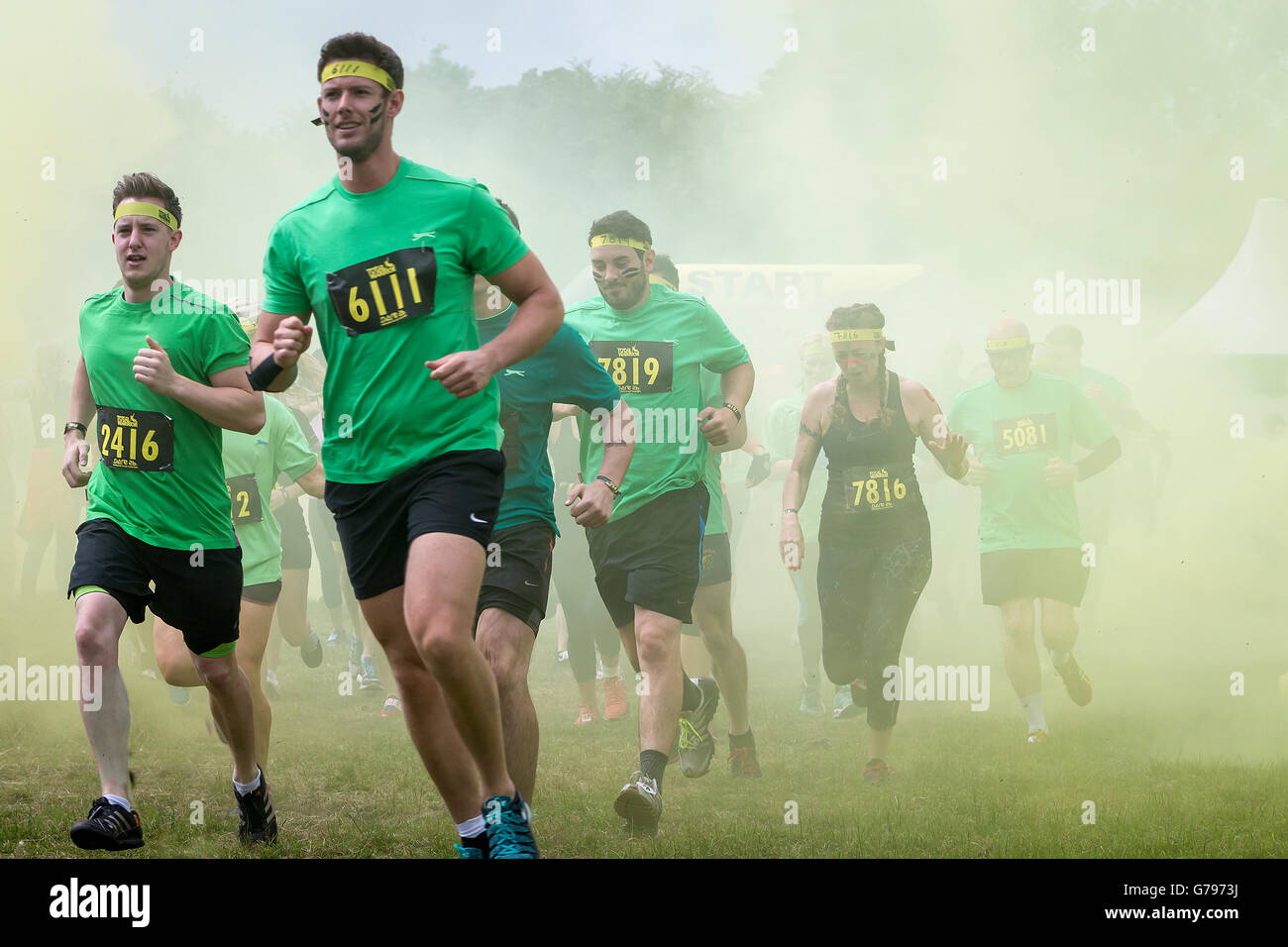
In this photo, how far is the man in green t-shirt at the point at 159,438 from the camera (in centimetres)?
455

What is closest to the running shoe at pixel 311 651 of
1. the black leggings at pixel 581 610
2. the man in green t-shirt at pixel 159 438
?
the black leggings at pixel 581 610

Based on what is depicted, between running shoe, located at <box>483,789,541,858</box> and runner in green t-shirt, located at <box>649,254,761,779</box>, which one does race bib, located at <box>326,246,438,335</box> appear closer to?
running shoe, located at <box>483,789,541,858</box>

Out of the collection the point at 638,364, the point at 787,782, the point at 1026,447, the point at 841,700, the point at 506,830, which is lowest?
the point at 787,782

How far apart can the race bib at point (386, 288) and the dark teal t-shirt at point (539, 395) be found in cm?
115

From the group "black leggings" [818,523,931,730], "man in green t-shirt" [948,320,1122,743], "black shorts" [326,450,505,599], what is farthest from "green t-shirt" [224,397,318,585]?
"man in green t-shirt" [948,320,1122,743]

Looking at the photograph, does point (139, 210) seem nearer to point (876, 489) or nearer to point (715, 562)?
point (715, 562)

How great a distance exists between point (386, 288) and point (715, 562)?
3.74 meters

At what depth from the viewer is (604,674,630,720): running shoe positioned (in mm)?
8648

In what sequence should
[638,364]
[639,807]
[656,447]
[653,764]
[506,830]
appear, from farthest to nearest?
[638,364] → [656,447] → [653,764] → [639,807] → [506,830]

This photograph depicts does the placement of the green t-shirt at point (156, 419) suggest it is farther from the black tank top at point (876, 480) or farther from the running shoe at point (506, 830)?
the black tank top at point (876, 480)

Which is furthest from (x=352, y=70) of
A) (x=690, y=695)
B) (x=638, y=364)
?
(x=690, y=695)

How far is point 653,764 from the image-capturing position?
518 centimetres

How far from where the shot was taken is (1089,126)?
19.3 m

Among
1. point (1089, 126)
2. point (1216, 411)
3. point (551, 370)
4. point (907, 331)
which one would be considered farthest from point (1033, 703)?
point (1089, 126)
